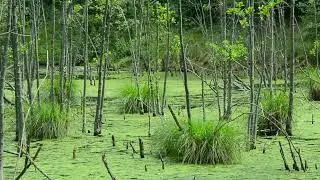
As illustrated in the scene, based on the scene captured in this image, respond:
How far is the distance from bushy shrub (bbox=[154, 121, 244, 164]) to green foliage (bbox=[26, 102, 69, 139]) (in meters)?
1.78

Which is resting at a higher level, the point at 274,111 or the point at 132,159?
the point at 274,111

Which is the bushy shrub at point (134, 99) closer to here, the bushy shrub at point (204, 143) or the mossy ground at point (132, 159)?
the mossy ground at point (132, 159)

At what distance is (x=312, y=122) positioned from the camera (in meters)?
8.64

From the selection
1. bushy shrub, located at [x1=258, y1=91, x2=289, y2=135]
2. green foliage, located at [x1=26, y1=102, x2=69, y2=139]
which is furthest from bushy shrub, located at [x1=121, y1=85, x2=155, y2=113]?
bushy shrub, located at [x1=258, y1=91, x2=289, y2=135]

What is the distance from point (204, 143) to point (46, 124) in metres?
2.41

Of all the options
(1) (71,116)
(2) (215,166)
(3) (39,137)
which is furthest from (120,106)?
(2) (215,166)

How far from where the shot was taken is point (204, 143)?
608cm

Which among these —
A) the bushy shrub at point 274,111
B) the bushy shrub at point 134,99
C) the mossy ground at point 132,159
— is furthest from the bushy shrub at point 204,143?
the bushy shrub at point 134,99

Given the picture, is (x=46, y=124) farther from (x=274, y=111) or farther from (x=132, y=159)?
(x=274, y=111)

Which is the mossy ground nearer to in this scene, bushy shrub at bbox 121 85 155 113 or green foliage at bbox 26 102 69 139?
green foliage at bbox 26 102 69 139

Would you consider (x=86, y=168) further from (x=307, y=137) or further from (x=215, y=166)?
(x=307, y=137)

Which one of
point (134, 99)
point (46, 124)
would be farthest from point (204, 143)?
point (134, 99)

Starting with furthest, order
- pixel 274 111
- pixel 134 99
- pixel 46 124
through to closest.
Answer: pixel 134 99 → pixel 274 111 → pixel 46 124

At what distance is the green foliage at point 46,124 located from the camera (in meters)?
7.62
